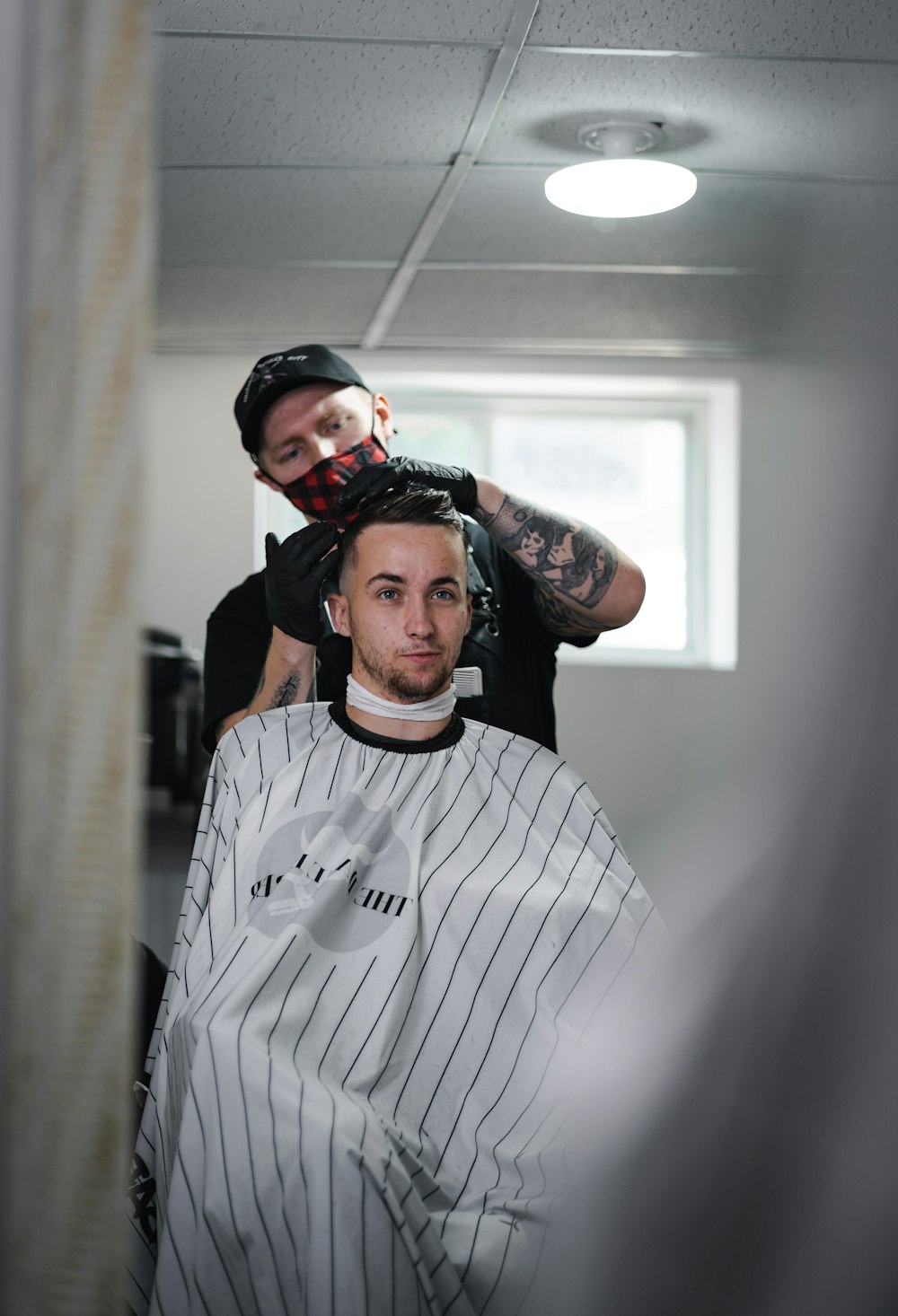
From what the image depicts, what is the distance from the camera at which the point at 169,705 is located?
4.47m

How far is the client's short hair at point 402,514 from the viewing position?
1.99 metres

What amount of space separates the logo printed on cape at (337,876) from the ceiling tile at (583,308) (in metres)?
2.06

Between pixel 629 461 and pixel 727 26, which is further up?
pixel 727 26

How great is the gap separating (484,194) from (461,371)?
4.64ft

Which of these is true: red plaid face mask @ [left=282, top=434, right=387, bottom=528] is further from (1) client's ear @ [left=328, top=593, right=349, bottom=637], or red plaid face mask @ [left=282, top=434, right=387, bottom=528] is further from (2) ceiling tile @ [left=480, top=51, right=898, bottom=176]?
(2) ceiling tile @ [left=480, top=51, right=898, bottom=176]

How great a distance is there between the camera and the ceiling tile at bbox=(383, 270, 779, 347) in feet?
11.2

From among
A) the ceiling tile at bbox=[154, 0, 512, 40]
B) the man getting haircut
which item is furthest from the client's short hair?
the ceiling tile at bbox=[154, 0, 512, 40]

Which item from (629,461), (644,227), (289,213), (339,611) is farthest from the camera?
(629,461)

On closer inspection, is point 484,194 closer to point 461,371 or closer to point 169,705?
point 461,371

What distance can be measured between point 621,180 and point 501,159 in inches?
10.5

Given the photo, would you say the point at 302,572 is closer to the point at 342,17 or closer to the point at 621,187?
the point at 342,17

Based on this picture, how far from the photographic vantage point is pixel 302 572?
2.03 metres

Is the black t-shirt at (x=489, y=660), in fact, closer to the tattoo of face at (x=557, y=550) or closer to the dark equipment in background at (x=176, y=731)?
the tattoo of face at (x=557, y=550)

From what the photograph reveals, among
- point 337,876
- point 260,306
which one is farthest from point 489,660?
point 260,306
